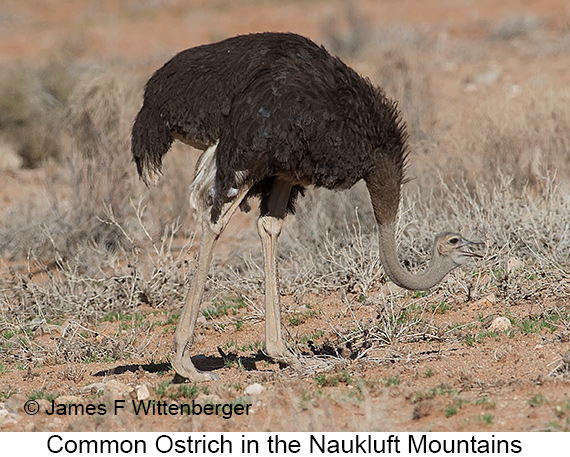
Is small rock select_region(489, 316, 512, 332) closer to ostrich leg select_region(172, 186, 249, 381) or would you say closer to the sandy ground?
the sandy ground

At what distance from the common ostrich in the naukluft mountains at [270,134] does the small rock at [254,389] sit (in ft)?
1.40

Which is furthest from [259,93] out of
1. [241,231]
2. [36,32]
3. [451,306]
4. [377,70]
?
[36,32]

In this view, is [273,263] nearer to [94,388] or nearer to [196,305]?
[196,305]

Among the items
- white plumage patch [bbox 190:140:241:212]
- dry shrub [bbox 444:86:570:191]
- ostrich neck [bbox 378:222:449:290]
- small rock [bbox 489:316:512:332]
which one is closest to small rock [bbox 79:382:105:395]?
Answer: white plumage patch [bbox 190:140:241:212]

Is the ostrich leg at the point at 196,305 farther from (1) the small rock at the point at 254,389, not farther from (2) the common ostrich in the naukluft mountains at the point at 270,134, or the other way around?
(1) the small rock at the point at 254,389

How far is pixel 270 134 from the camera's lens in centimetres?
501

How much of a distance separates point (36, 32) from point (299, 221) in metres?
19.7

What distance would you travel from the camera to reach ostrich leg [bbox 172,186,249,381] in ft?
17.2

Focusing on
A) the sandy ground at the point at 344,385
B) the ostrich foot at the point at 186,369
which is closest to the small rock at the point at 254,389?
the sandy ground at the point at 344,385

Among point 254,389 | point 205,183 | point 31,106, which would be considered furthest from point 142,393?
point 31,106

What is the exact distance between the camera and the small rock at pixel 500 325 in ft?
19.5

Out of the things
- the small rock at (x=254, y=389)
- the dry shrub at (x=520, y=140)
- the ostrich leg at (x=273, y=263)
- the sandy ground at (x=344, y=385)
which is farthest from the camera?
the dry shrub at (x=520, y=140)

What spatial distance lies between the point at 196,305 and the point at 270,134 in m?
1.06

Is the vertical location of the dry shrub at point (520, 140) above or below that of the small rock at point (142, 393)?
above
